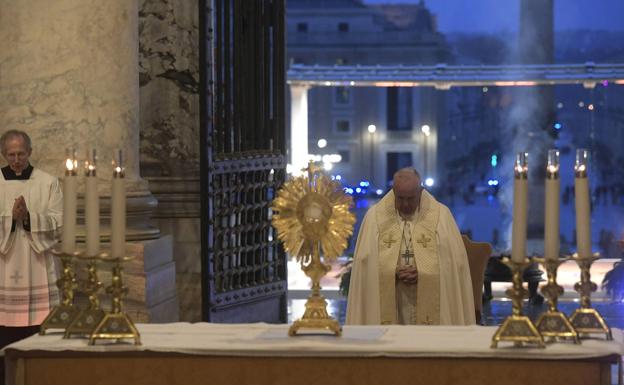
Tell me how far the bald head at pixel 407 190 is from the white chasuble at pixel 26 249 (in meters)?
1.80

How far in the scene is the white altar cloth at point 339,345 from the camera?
205 inches

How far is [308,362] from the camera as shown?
5.32m

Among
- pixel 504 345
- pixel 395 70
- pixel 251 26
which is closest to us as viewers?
pixel 504 345

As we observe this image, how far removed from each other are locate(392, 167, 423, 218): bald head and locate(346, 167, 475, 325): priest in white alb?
1cm

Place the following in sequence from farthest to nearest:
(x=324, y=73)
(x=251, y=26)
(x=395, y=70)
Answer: (x=395, y=70) < (x=324, y=73) < (x=251, y=26)

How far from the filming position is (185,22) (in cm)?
1124

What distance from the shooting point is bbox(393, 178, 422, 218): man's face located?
7.84 m

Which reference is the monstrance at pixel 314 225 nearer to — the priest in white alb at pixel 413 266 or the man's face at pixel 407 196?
the man's face at pixel 407 196

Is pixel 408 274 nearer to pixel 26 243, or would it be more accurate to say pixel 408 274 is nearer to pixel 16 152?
pixel 26 243

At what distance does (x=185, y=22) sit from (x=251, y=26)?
0.90m

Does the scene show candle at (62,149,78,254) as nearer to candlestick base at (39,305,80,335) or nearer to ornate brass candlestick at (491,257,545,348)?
candlestick base at (39,305,80,335)

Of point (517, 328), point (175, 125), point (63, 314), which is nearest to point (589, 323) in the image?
point (517, 328)

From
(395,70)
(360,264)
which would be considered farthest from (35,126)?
(395,70)

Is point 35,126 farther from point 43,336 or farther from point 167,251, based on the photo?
point 43,336
